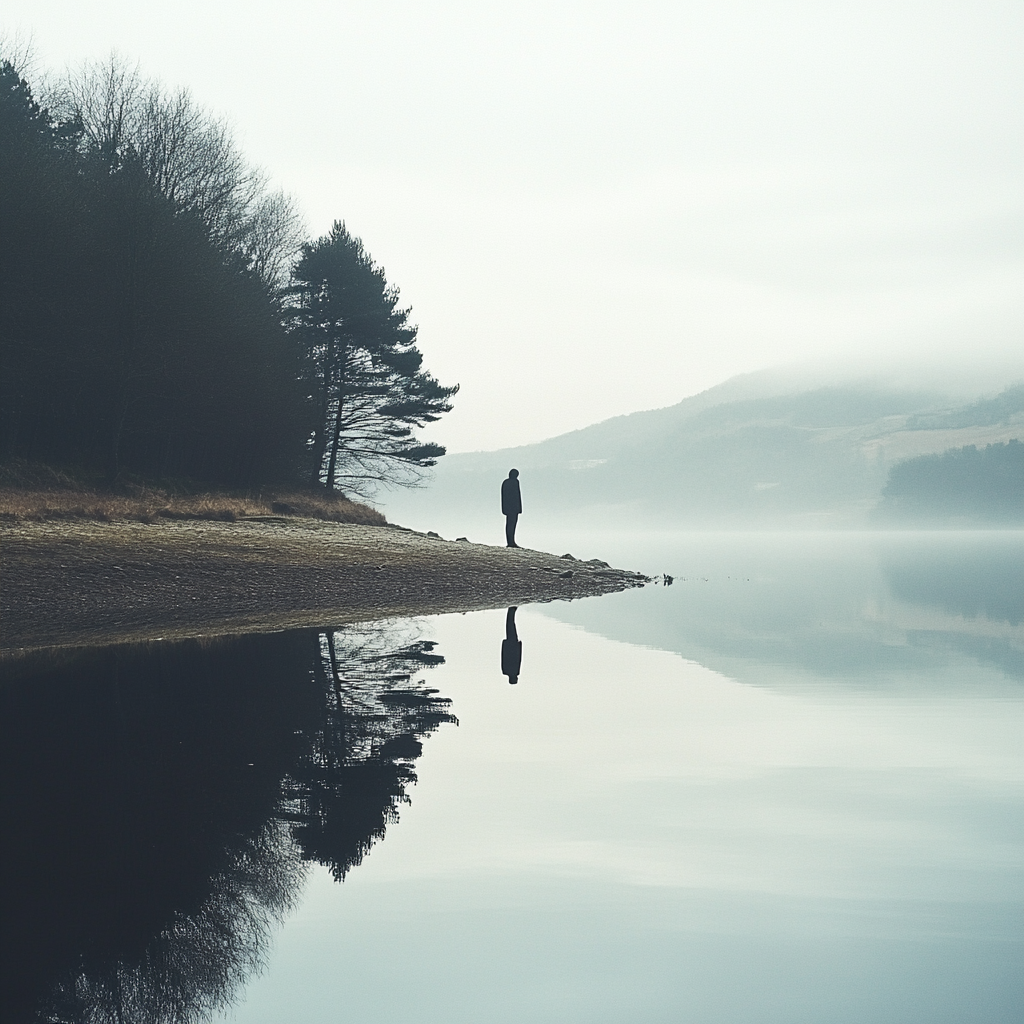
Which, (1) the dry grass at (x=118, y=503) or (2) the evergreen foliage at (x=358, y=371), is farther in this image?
(2) the evergreen foliage at (x=358, y=371)

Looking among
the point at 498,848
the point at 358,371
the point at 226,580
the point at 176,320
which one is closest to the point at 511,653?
the point at 226,580

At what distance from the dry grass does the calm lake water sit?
15410mm

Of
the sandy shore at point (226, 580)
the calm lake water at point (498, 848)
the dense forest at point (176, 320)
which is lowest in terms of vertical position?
the calm lake water at point (498, 848)

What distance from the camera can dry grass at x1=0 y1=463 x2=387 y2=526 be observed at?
2836cm

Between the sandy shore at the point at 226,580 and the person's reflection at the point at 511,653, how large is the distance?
293 centimetres

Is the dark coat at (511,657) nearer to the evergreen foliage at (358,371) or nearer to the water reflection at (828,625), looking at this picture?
the water reflection at (828,625)

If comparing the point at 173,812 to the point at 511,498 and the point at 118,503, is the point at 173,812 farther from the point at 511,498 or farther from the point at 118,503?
the point at 511,498

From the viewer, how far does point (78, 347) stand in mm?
35875

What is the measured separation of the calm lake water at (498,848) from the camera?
469cm

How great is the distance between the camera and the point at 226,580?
24.1 meters

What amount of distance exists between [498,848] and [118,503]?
28.8 metres

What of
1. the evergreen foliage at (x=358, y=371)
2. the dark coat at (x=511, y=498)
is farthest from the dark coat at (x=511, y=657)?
the evergreen foliage at (x=358, y=371)

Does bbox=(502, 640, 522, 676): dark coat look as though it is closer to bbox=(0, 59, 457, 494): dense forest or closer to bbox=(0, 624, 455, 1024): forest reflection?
bbox=(0, 624, 455, 1024): forest reflection

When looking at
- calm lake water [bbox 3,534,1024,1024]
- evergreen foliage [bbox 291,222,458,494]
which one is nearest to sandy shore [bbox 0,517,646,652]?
calm lake water [bbox 3,534,1024,1024]
